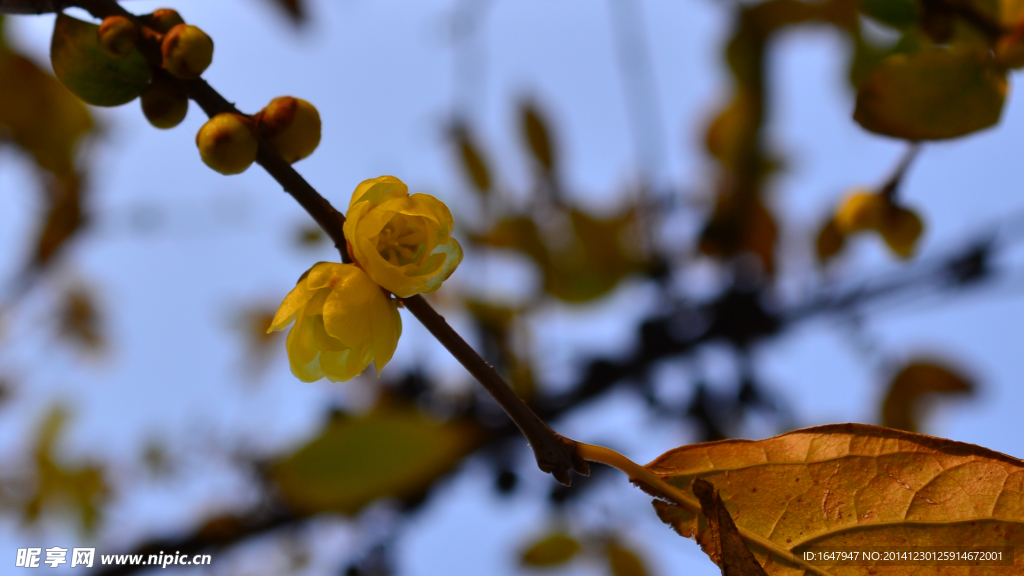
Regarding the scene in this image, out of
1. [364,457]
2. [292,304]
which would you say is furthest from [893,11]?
[364,457]

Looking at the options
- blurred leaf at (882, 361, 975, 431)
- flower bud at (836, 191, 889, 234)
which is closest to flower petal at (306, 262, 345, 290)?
flower bud at (836, 191, 889, 234)

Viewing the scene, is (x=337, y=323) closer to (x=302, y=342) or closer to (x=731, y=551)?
(x=302, y=342)

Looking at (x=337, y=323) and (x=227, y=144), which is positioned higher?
(x=227, y=144)

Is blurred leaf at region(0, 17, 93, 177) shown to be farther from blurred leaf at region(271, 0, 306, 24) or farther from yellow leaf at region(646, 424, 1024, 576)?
→ yellow leaf at region(646, 424, 1024, 576)

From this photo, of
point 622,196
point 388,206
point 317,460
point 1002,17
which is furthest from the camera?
point 622,196

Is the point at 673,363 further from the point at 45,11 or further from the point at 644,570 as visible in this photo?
the point at 45,11

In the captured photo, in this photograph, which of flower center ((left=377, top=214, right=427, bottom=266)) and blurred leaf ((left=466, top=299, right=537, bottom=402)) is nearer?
flower center ((left=377, top=214, right=427, bottom=266))

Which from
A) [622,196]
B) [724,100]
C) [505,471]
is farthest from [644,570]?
[724,100]
